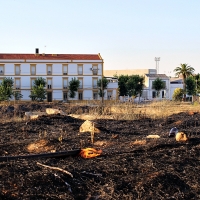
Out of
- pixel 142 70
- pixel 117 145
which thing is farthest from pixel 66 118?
pixel 142 70

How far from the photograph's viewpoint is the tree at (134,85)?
225 feet

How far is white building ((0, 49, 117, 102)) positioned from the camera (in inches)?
2507

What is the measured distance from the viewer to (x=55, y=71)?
6481 cm

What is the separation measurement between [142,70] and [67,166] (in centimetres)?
10123

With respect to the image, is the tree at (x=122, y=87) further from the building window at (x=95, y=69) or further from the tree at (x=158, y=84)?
the building window at (x=95, y=69)

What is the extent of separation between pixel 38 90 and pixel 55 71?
6831 millimetres

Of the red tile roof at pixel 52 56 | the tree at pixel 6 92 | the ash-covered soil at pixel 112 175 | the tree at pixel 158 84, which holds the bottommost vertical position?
the ash-covered soil at pixel 112 175

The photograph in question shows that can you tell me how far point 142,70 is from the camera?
351 feet

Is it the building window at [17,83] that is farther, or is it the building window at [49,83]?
the building window at [49,83]

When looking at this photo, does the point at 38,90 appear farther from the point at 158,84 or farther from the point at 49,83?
the point at 158,84

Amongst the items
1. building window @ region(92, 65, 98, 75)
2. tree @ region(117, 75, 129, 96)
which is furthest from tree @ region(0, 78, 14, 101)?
tree @ region(117, 75, 129, 96)

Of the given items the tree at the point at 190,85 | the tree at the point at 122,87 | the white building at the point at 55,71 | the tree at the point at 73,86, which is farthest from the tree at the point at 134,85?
the tree at the point at 73,86

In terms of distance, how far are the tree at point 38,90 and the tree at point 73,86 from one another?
4.02 m

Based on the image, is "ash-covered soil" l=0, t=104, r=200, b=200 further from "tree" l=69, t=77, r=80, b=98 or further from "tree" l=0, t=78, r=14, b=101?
"tree" l=69, t=77, r=80, b=98
